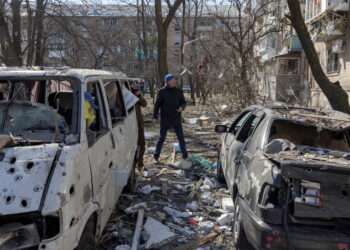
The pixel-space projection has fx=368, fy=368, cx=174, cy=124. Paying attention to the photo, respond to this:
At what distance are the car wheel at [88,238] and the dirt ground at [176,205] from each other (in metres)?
0.81

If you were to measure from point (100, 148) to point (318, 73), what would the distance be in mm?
7211

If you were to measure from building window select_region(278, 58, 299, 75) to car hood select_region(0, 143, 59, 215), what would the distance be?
29.7 metres

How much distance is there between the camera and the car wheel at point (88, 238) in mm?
3100

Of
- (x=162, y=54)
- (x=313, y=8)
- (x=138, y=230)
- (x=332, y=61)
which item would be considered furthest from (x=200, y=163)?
(x=313, y=8)

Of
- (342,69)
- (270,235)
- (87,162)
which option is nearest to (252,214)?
(270,235)

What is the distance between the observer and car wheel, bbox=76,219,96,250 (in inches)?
122

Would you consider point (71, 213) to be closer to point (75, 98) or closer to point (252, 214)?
point (75, 98)

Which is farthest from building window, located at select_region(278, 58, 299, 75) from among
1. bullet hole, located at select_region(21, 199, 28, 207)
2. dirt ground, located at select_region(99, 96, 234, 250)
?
bullet hole, located at select_region(21, 199, 28, 207)

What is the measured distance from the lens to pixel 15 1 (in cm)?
1366

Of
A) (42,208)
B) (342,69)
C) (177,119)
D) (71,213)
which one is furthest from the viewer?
(342,69)

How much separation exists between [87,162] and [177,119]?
492 centimetres

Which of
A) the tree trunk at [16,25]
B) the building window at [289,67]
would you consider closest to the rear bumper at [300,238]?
the tree trunk at [16,25]

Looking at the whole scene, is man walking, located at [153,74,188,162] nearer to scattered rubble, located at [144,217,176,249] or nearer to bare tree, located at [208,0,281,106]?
scattered rubble, located at [144,217,176,249]

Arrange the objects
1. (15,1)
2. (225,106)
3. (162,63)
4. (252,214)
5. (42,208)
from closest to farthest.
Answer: (42,208) < (252,214) < (15,1) < (162,63) < (225,106)
